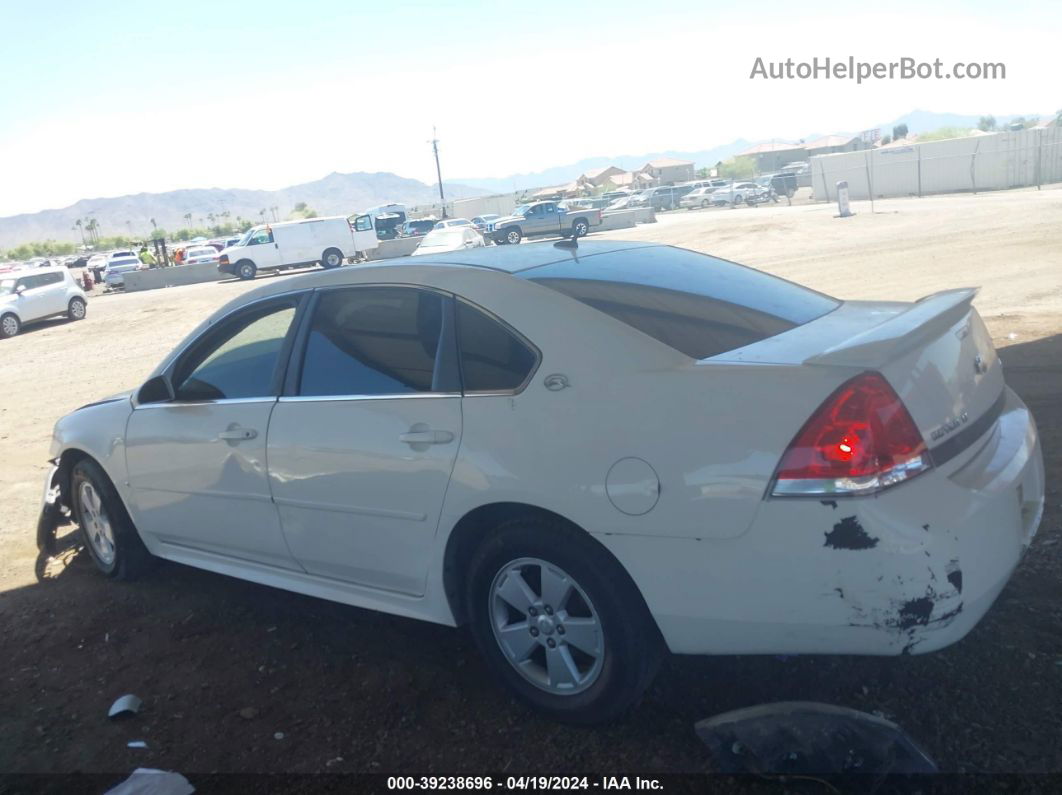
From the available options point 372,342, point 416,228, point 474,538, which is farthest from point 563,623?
point 416,228

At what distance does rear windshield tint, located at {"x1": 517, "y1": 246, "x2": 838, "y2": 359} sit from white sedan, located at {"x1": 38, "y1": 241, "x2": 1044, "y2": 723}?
14 millimetres

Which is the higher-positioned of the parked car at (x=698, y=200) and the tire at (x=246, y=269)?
the tire at (x=246, y=269)

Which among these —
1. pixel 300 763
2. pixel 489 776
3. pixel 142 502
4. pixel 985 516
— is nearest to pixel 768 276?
pixel 985 516

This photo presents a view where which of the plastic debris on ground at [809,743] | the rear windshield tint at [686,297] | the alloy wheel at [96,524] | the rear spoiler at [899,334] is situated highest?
the rear windshield tint at [686,297]

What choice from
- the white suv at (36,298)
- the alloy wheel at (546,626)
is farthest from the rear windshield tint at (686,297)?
the white suv at (36,298)

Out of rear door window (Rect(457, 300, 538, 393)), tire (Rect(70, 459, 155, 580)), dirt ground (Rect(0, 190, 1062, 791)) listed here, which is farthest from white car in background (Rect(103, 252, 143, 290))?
rear door window (Rect(457, 300, 538, 393))

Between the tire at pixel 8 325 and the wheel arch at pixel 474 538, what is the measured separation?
24.2 m

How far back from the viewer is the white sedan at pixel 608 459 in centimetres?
281

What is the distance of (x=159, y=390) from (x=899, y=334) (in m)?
3.49

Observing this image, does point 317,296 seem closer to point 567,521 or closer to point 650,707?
point 567,521

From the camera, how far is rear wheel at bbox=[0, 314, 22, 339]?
79.2 ft

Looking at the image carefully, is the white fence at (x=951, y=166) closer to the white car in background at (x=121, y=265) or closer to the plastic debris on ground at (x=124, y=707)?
the white car in background at (x=121, y=265)

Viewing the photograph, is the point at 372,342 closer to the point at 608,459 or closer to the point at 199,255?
the point at 608,459

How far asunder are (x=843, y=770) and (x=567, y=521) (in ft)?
3.69
